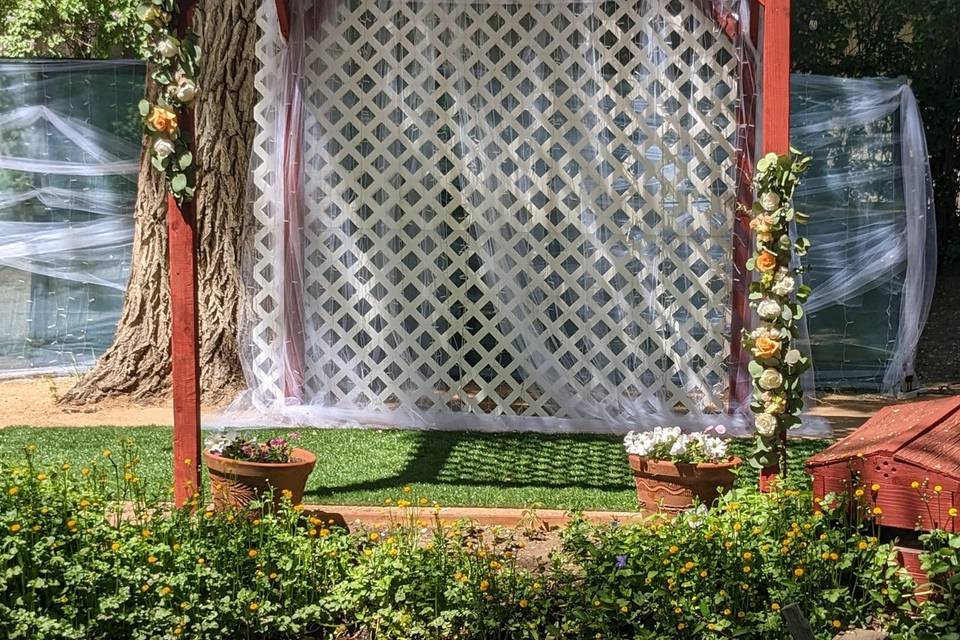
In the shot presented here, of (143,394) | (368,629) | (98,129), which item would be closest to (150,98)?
(98,129)

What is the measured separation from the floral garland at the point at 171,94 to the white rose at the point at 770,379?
72.0 inches

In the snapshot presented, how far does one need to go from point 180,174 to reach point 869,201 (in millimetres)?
4198

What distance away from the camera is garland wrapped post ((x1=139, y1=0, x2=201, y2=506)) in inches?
139

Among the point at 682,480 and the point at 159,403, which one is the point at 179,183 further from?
the point at 159,403

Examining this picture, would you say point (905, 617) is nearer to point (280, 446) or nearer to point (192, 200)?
point (280, 446)

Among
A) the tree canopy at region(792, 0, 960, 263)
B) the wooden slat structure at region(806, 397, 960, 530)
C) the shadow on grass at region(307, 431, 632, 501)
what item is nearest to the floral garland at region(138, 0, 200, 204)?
the shadow on grass at region(307, 431, 632, 501)

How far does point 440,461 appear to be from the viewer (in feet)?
16.3

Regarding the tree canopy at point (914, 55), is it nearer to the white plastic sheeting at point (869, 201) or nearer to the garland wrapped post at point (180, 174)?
the white plastic sheeting at point (869, 201)

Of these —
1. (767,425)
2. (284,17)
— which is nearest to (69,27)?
(284,17)

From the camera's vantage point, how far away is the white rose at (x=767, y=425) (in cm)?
344

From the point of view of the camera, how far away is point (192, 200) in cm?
362

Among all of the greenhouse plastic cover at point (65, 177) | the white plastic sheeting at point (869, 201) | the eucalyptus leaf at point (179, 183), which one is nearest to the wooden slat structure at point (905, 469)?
the eucalyptus leaf at point (179, 183)

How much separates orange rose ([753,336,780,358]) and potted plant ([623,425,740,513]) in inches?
19.9

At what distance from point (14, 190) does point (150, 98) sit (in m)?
1.07
